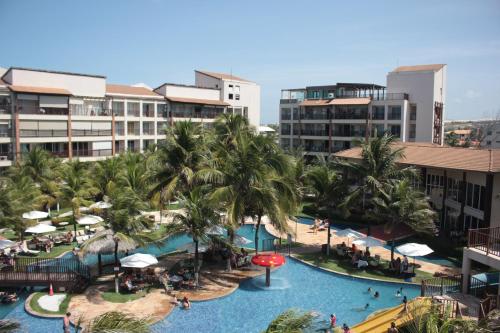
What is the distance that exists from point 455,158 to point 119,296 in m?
27.7

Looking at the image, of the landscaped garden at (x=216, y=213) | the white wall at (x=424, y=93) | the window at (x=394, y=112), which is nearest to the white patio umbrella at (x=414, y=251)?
the landscaped garden at (x=216, y=213)

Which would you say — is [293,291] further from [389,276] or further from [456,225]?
[456,225]

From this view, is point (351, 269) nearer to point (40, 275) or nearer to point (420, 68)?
point (40, 275)

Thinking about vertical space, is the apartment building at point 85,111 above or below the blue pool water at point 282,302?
above

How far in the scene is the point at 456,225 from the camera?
111 ft

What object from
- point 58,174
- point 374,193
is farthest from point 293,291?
point 58,174

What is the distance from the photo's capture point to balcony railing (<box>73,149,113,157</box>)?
2206 inches

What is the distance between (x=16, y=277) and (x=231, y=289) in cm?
1245

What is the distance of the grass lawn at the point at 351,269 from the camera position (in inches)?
1029

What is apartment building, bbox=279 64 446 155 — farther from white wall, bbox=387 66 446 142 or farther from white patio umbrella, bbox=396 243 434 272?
white patio umbrella, bbox=396 243 434 272

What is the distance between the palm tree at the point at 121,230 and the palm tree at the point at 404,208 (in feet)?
51.2

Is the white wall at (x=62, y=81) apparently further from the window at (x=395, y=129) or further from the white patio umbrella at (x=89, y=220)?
the window at (x=395, y=129)

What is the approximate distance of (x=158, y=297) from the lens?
2295cm

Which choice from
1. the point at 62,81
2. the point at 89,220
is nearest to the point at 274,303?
the point at 89,220
